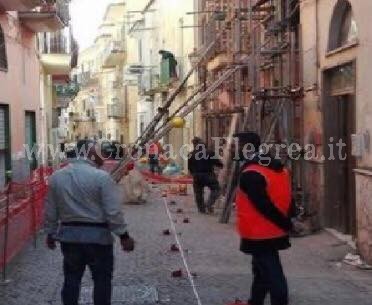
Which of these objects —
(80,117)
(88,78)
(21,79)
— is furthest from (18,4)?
(80,117)

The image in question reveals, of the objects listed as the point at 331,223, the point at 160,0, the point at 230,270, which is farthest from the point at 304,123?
the point at 160,0

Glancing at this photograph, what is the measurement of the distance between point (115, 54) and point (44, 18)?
1611 inches

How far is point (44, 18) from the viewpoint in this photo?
64.9ft

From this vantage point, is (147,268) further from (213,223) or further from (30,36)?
(30,36)

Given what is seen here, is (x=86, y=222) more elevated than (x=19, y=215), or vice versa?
(x=86, y=222)

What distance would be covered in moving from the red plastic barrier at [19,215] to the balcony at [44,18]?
21.6 ft

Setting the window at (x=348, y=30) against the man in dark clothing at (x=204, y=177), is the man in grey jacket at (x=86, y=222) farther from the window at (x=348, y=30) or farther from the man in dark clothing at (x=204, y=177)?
the man in dark clothing at (x=204, y=177)

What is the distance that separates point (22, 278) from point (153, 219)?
655cm

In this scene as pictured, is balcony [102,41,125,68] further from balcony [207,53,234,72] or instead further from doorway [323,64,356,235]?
doorway [323,64,356,235]

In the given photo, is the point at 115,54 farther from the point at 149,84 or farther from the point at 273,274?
the point at 273,274

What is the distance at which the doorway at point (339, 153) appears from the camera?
1166 centimetres

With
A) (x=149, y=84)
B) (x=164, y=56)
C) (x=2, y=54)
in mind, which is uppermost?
(x=164, y=56)

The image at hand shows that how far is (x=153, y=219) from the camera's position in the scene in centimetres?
1569

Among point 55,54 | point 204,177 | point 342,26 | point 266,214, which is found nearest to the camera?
point 266,214
